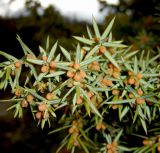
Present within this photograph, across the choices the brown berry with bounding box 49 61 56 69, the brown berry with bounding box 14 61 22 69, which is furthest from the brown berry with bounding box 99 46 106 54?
the brown berry with bounding box 14 61 22 69

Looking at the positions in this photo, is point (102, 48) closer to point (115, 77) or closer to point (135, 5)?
point (115, 77)

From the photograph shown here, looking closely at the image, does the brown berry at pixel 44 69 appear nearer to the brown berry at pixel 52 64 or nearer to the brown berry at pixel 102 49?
the brown berry at pixel 52 64

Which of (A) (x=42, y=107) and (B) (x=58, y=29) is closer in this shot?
(A) (x=42, y=107)

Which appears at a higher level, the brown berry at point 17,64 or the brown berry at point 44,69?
the brown berry at point 17,64

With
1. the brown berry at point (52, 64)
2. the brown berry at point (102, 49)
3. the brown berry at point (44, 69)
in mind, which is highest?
the brown berry at point (102, 49)

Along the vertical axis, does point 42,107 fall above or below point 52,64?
below

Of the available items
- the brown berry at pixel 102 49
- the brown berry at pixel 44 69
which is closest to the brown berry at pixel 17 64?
the brown berry at pixel 44 69

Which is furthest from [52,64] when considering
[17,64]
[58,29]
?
[58,29]

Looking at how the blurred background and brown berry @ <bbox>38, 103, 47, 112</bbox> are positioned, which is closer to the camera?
brown berry @ <bbox>38, 103, 47, 112</bbox>

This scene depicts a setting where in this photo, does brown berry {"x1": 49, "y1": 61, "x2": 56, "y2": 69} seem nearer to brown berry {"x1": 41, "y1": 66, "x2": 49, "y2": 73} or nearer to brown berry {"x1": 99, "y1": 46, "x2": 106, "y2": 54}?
brown berry {"x1": 41, "y1": 66, "x2": 49, "y2": 73}

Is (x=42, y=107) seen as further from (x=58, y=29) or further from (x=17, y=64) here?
(x=58, y=29)

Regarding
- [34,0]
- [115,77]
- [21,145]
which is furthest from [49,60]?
[21,145]
